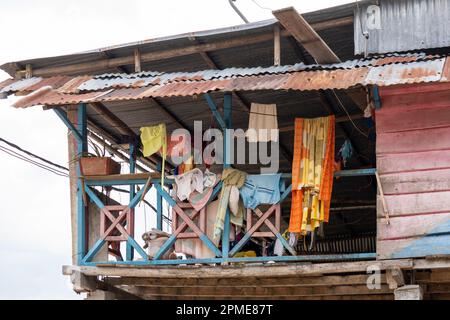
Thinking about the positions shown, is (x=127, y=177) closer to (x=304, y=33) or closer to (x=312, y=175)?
(x=312, y=175)

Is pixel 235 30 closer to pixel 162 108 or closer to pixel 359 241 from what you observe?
pixel 162 108

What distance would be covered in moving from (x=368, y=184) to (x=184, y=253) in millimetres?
3865

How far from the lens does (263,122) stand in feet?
39.3

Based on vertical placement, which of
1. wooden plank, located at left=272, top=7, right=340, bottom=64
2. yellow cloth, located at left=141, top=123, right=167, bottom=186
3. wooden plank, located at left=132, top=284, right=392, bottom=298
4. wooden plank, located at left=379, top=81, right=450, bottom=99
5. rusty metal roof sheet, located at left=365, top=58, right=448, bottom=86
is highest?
wooden plank, located at left=272, top=7, right=340, bottom=64

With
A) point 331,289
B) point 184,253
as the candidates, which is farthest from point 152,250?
point 331,289

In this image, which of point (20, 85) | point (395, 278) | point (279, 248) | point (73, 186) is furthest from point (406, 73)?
point (20, 85)

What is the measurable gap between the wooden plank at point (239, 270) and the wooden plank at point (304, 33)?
93.6 inches

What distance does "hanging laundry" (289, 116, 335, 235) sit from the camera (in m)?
11.2

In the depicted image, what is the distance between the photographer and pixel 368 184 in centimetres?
1453

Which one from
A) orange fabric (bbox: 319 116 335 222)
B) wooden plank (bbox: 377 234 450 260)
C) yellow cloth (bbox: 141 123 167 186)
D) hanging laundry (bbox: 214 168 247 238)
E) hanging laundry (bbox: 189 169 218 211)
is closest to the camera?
wooden plank (bbox: 377 234 450 260)

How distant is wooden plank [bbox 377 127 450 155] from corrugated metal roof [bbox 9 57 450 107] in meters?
0.69

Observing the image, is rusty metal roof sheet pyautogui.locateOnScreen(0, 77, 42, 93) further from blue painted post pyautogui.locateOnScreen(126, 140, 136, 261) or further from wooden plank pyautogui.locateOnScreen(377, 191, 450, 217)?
wooden plank pyautogui.locateOnScreen(377, 191, 450, 217)

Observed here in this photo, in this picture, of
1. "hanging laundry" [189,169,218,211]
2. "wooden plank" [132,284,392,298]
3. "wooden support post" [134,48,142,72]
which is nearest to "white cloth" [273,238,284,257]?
"wooden plank" [132,284,392,298]

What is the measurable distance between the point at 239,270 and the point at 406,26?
353cm
